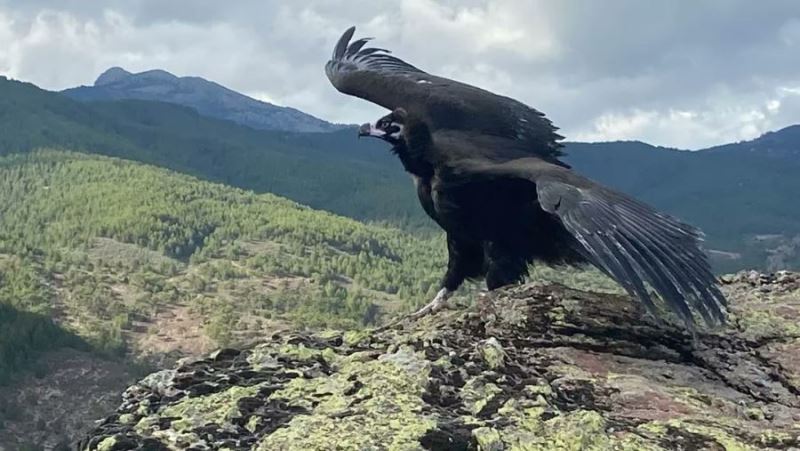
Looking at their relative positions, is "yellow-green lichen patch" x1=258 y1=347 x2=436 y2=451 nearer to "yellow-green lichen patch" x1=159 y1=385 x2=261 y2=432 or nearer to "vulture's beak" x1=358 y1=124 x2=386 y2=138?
"yellow-green lichen patch" x1=159 y1=385 x2=261 y2=432

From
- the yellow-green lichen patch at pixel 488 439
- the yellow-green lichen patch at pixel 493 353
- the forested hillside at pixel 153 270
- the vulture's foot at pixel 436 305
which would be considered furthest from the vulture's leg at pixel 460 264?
the forested hillside at pixel 153 270

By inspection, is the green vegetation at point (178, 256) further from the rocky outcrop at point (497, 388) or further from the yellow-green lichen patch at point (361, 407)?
the yellow-green lichen patch at point (361, 407)

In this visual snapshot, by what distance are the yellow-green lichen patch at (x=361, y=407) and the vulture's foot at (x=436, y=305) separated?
148cm

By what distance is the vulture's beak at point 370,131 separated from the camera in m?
6.68

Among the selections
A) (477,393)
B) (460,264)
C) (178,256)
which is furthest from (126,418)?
(178,256)

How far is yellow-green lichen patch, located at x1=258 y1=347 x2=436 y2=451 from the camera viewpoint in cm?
371

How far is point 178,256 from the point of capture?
139125mm

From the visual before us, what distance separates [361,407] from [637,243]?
5.87 ft

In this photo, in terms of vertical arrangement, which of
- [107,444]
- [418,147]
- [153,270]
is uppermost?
[418,147]

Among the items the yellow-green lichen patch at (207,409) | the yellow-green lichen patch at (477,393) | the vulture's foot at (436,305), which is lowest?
the yellow-green lichen patch at (207,409)

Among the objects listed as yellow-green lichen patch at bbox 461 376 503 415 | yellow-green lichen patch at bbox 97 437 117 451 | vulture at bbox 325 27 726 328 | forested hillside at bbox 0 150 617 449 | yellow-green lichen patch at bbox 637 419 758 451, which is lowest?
forested hillside at bbox 0 150 617 449

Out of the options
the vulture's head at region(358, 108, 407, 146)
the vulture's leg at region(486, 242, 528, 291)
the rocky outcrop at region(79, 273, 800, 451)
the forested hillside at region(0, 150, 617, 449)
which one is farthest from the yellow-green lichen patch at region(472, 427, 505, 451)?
the forested hillside at region(0, 150, 617, 449)

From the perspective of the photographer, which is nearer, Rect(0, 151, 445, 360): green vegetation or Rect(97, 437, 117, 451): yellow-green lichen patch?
Rect(97, 437, 117, 451): yellow-green lichen patch

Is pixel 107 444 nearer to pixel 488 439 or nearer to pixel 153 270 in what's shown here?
pixel 488 439
